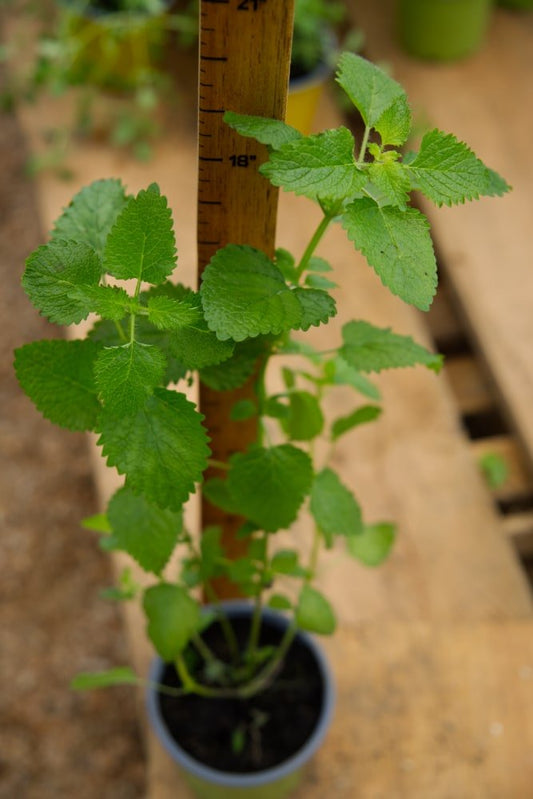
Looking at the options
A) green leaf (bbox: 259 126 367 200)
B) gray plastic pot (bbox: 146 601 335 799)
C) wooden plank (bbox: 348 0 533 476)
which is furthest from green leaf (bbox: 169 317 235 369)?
wooden plank (bbox: 348 0 533 476)

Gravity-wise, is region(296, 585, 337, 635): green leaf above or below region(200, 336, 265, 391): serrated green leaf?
below

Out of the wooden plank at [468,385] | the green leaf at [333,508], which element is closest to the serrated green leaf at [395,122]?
the green leaf at [333,508]

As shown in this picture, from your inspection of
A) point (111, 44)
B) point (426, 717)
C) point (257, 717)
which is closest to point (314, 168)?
point (257, 717)

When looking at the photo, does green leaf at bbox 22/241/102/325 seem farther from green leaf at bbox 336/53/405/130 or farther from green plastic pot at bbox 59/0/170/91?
green plastic pot at bbox 59/0/170/91

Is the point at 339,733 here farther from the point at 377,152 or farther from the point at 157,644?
the point at 377,152

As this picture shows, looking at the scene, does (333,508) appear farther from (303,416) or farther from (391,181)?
(391,181)

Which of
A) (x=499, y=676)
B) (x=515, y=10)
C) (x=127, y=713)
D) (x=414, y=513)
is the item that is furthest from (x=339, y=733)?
(x=515, y=10)

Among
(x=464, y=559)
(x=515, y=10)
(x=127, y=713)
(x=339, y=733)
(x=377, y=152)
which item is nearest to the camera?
(x=377, y=152)
